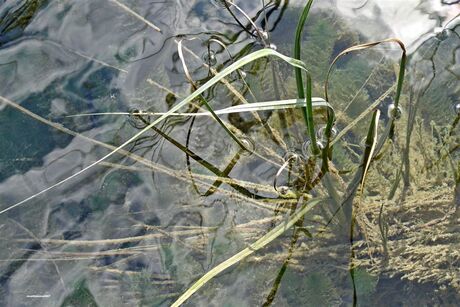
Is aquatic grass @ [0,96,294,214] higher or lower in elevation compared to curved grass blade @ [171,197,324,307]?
higher

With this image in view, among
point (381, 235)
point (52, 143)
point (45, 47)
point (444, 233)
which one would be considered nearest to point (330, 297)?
point (381, 235)

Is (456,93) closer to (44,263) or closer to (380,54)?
(380,54)

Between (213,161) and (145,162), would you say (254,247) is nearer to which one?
(213,161)

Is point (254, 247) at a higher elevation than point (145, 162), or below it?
below

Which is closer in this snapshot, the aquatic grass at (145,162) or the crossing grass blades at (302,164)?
the crossing grass blades at (302,164)

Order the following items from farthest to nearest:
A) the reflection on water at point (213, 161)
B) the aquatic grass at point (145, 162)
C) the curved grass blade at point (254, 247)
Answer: the aquatic grass at point (145, 162) → the reflection on water at point (213, 161) → the curved grass blade at point (254, 247)

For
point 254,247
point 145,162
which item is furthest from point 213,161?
point 254,247
